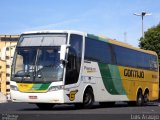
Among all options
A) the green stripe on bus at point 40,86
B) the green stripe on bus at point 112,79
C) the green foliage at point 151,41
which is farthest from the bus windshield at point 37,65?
the green foliage at point 151,41

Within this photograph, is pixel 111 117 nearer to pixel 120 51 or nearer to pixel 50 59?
pixel 50 59

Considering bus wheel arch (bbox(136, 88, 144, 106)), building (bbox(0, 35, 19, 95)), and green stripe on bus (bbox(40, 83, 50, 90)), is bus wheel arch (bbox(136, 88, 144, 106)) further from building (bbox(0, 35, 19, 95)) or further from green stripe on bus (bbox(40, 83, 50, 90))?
green stripe on bus (bbox(40, 83, 50, 90))

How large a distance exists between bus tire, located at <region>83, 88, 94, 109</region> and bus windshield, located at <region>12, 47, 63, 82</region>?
7.83 ft

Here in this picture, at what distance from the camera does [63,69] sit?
20.1 m

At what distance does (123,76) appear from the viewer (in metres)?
26.2

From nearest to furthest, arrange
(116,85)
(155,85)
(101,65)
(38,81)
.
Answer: (38,81), (101,65), (116,85), (155,85)

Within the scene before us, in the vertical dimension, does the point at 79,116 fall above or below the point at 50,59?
below

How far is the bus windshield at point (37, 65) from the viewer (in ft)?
65.8

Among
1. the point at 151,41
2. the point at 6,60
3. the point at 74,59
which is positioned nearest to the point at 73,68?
the point at 74,59

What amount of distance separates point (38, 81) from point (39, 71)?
410 millimetres

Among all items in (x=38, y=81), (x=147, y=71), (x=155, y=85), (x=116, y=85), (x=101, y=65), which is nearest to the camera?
(x=38, y=81)

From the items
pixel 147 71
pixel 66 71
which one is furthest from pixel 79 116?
pixel 147 71

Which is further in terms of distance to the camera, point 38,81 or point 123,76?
point 123,76

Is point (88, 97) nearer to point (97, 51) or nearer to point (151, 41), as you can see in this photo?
point (97, 51)
